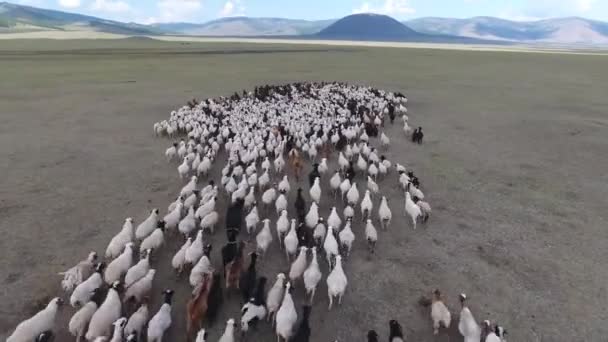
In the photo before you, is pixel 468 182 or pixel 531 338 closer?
pixel 531 338

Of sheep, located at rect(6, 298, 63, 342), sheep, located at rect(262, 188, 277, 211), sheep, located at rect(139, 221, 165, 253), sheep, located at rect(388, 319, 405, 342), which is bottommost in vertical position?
sheep, located at rect(388, 319, 405, 342)

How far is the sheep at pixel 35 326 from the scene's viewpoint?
24.3 feet

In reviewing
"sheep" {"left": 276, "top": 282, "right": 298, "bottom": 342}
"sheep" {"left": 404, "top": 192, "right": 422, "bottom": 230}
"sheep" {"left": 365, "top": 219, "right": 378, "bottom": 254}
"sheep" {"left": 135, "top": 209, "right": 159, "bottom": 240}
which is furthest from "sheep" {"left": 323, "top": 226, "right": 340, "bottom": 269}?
"sheep" {"left": 135, "top": 209, "right": 159, "bottom": 240}

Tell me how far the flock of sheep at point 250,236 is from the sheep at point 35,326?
2cm

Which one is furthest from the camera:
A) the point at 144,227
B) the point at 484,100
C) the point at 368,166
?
the point at 484,100

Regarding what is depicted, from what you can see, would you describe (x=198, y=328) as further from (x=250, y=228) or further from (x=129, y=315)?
(x=250, y=228)

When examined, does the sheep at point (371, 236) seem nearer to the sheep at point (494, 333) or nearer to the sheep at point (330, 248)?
the sheep at point (330, 248)

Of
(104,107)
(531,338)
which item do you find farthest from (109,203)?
(104,107)

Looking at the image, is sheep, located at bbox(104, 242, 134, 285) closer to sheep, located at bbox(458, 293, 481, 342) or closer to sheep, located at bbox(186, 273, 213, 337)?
sheep, located at bbox(186, 273, 213, 337)

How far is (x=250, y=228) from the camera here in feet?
38.0

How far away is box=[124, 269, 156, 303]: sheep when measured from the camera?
855 centimetres

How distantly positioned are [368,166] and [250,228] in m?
6.87

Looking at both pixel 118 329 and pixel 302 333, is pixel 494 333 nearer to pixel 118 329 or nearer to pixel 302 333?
pixel 302 333

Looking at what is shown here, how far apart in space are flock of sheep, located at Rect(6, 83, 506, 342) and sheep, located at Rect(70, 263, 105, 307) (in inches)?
0.8
